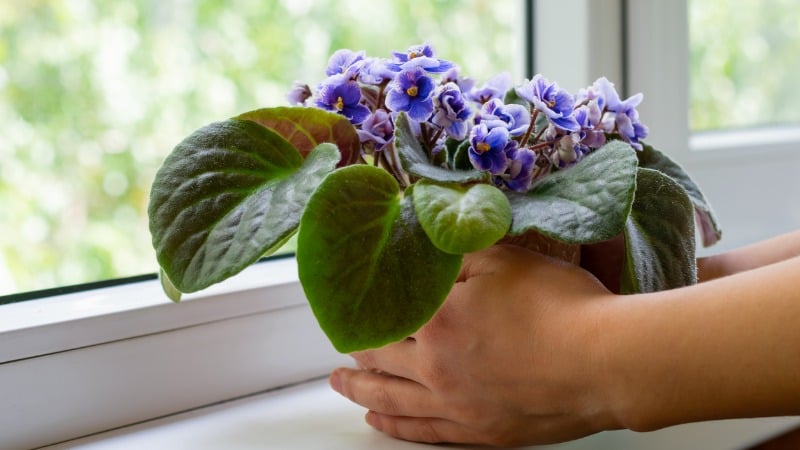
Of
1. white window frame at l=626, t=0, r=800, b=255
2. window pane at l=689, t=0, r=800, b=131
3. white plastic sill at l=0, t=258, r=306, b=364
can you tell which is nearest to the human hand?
white plastic sill at l=0, t=258, r=306, b=364

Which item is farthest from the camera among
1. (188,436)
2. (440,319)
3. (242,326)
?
(242,326)

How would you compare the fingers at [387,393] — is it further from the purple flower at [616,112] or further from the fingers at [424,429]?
the purple flower at [616,112]

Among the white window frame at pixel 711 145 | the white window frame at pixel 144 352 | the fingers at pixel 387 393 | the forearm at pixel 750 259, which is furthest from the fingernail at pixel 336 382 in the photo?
the white window frame at pixel 711 145

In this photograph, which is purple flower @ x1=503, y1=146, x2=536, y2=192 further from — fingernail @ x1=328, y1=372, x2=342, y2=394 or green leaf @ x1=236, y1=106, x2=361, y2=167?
fingernail @ x1=328, y1=372, x2=342, y2=394

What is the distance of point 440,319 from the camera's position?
622mm

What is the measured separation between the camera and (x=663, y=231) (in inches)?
25.3

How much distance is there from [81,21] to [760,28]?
1.13 metres

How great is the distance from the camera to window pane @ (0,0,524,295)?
34.5 inches

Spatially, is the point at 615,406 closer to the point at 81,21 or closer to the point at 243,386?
the point at 243,386

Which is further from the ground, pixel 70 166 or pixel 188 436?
pixel 70 166

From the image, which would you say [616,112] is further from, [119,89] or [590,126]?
[119,89]

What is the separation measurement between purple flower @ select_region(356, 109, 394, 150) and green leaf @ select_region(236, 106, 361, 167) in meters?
0.01

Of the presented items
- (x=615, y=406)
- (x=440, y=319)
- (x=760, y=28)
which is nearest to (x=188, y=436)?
(x=440, y=319)

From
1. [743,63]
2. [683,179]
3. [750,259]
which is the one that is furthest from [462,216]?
[743,63]
